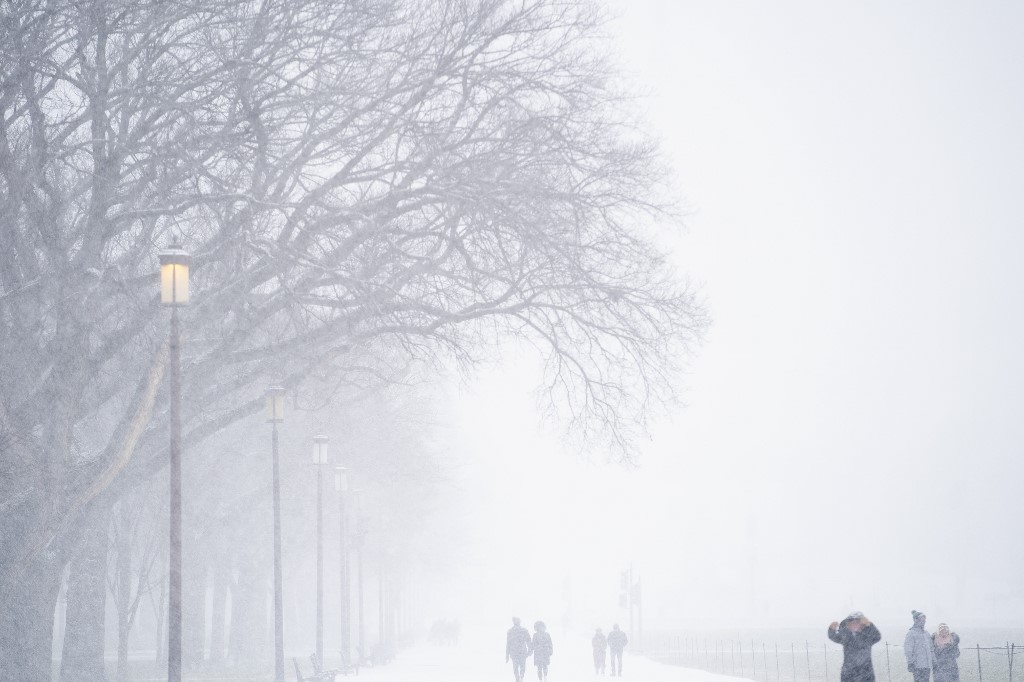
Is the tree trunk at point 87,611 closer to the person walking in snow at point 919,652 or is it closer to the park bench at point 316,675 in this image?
the park bench at point 316,675

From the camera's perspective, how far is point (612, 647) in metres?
37.0

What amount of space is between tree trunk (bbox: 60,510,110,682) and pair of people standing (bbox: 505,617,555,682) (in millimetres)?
10562

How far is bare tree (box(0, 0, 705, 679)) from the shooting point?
56.6 ft

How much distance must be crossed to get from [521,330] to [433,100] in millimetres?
Answer: 4514

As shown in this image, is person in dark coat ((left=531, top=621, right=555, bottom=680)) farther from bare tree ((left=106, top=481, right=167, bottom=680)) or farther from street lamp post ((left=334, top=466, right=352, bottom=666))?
bare tree ((left=106, top=481, right=167, bottom=680))

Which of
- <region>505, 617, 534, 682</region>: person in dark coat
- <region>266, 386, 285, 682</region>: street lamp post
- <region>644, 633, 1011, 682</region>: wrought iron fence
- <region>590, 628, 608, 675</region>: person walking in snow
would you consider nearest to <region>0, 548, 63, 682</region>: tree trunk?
<region>266, 386, 285, 682</region>: street lamp post

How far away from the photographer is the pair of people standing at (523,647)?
31.1m

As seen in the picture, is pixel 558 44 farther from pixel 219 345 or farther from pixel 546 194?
pixel 219 345

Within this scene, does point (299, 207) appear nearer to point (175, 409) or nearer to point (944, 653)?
point (175, 409)

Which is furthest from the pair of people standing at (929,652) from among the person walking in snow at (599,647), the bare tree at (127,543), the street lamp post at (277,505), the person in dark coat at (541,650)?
the person walking in snow at (599,647)

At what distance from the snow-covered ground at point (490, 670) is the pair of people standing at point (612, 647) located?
42 cm

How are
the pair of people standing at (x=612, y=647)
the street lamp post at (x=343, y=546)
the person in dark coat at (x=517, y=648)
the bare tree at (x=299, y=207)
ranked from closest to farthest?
1. the bare tree at (x=299, y=207)
2. the person in dark coat at (x=517, y=648)
3. the street lamp post at (x=343, y=546)
4. the pair of people standing at (x=612, y=647)

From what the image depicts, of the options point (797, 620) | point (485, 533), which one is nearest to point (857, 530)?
point (797, 620)

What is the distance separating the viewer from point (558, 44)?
20.0 meters
